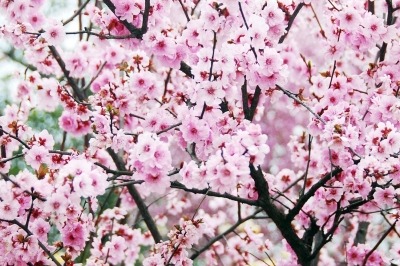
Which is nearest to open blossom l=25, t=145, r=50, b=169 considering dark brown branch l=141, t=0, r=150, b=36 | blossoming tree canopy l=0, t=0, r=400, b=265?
blossoming tree canopy l=0, t=0, r=400, b=265

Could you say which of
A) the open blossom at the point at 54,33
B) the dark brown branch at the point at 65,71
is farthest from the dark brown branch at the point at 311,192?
the dark brown branch at the point at 65,71

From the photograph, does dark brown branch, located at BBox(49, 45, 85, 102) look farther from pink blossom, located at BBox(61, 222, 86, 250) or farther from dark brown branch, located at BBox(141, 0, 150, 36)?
pink blossom, located at BBox(61, 222, 86, 250)

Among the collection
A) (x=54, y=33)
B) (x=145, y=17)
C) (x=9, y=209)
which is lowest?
(x=9, y=209)

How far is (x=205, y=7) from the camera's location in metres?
2.55

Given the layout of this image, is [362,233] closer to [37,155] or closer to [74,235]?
[74,235]

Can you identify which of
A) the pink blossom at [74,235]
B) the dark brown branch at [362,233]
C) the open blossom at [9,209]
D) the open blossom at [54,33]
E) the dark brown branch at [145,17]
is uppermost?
the open blossom at [54,33]

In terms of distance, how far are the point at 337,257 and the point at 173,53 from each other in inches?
228

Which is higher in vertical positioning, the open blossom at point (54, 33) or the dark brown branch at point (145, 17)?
the open blossom at point (54, 33)

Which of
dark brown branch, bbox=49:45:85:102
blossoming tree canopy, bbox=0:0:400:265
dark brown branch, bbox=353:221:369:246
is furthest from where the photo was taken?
dark brown branch, bbox=353:221:369:246

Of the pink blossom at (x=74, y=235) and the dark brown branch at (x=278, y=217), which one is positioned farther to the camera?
the dark brown branch at (x=278, y=217)

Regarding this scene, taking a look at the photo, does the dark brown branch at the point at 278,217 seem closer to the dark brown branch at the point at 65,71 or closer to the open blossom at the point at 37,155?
the open blossom at the point at 37,155

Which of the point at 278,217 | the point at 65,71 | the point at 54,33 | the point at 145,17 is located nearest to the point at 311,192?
the point at 278,217

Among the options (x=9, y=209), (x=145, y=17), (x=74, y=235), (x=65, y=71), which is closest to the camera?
(x=9, y=209)

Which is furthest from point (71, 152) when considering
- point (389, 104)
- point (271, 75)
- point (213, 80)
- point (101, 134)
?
point (389, 104)
